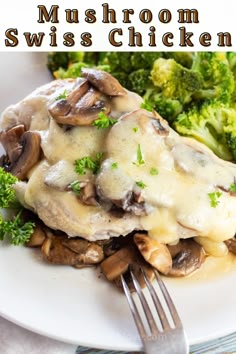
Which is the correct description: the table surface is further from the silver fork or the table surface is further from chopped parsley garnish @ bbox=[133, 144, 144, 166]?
chopped parsley garnish @ bbox=[133, 144, 144, 166]

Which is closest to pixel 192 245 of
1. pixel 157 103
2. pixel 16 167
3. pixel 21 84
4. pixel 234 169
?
pixel 234 169

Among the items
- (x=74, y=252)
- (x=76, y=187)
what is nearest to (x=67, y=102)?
(x=76, y=187)

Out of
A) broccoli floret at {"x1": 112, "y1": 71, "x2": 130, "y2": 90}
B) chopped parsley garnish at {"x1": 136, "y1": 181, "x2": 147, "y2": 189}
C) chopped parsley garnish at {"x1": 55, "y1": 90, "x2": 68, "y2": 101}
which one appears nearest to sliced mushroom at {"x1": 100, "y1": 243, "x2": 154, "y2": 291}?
chopped parsley garnish at {"x1": 136, "y1": 181, "x2": 147, "y2": 189}

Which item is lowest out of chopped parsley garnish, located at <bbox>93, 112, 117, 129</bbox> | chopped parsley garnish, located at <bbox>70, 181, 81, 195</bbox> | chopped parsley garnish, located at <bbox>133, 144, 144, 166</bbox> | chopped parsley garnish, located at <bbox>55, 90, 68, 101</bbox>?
chopped parsley garnish, located at <bbox>70, 181, 81, 195</bbox>

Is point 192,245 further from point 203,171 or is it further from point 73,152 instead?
point 73,152

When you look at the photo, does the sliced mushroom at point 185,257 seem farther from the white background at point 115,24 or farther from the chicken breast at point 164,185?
the white background at point 115,24

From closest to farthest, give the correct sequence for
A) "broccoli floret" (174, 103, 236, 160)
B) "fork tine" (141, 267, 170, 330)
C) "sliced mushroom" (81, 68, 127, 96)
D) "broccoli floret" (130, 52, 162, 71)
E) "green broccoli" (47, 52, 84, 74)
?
"fork tine" (141, 267, 170, 330) < "sliced mushroom" (81, 68, 127, 96) < "broccoli floret" (174, 103, 236, 160) < "broccoli floret" (130, 52, 162, 71) < "green broccoli" (47, 52, 84, 74)
